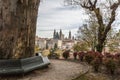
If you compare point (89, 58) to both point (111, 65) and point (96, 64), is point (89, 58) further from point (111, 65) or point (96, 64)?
point (111, 65)

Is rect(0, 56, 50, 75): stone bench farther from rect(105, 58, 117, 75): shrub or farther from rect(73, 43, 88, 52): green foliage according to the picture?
rect(73, 43, 88, 52): green foliage

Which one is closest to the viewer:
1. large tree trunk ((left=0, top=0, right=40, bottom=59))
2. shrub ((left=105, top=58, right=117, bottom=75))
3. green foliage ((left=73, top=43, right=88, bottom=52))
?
large tree trunk ((left=0, top=0, right=40, bottom=59))

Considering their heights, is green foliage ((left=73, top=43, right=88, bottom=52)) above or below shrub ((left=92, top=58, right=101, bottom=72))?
below

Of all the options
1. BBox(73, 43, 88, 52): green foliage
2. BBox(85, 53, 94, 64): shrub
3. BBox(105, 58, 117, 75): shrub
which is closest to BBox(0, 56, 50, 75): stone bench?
BBox(105, 58, 117, 75): shrub

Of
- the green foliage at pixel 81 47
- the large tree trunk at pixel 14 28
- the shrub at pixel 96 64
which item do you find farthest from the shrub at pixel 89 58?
the green foliage at pixel 81 47

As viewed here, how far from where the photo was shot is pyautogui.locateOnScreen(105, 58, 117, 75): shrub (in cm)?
905

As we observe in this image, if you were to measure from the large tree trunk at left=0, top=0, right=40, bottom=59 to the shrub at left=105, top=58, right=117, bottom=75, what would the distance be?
116 inches

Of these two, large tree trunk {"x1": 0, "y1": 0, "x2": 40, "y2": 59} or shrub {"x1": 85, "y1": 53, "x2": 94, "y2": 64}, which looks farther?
shrub {"x1": 85, "y1": 53, "x2": 94, "y2": 64}

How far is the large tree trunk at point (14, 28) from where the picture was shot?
8.09 meters

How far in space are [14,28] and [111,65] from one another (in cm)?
367

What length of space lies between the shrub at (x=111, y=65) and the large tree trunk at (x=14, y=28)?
9.68 feet

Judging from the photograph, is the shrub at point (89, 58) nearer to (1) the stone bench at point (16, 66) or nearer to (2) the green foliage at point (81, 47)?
(1) the stone bench at point (16, 66)

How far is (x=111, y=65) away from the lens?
907cm

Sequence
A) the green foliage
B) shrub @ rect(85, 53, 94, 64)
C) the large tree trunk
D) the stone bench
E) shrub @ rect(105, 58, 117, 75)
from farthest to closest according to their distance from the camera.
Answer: the green foliage, shrub @ rect(85, 53, 94, 64), shrub @ rect(105, 58, 117, 75), the large tree trunk, the stone bench
